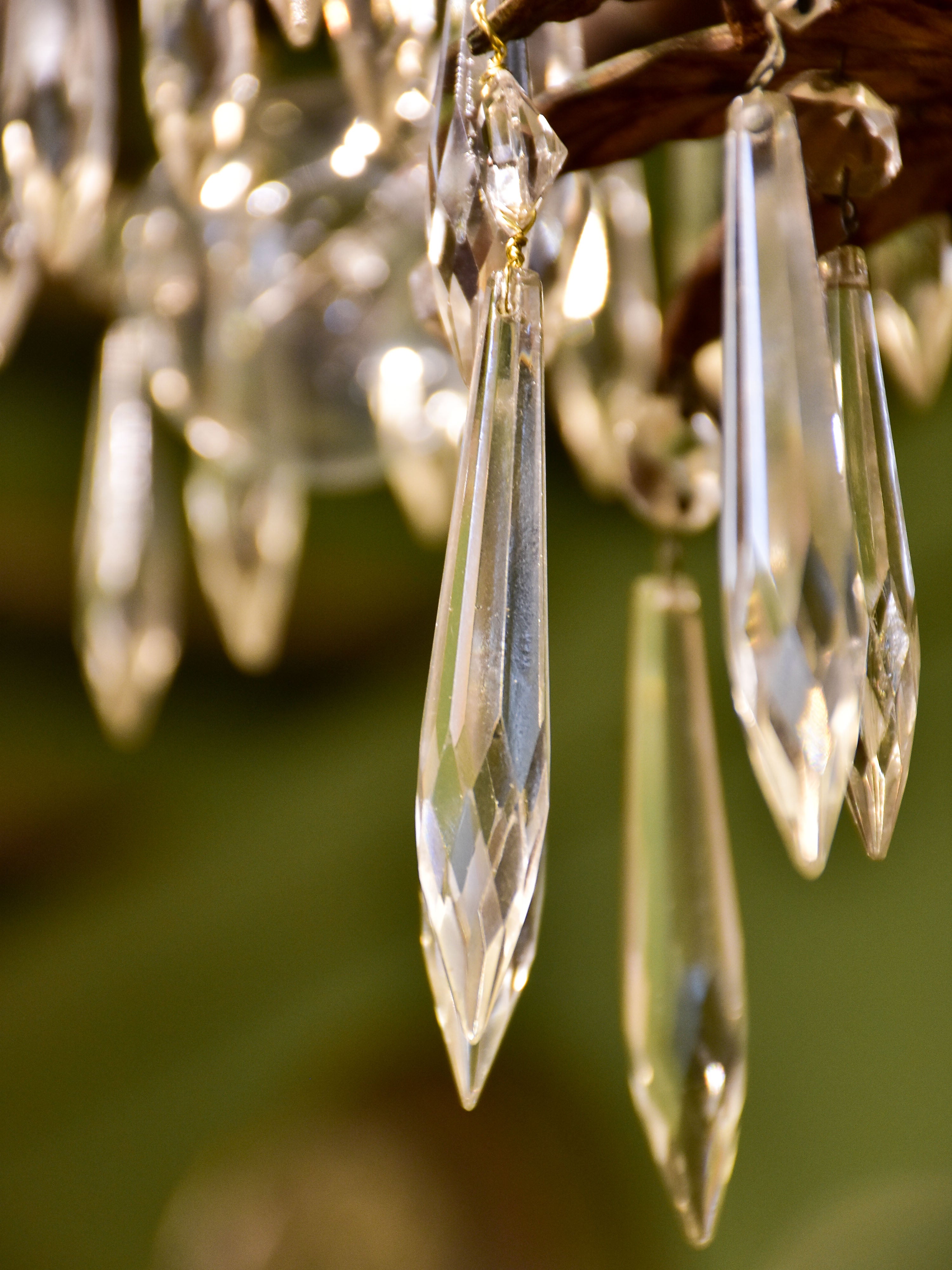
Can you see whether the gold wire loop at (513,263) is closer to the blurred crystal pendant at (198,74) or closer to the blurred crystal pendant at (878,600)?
the blurred crystal pendant at (878,600)

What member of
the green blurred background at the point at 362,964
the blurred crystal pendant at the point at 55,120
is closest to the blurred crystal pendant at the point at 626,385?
the blurred crystal pendant at the point at 55,120

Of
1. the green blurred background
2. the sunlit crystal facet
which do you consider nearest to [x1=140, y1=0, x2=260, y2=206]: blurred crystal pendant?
the sunlit crystal facet

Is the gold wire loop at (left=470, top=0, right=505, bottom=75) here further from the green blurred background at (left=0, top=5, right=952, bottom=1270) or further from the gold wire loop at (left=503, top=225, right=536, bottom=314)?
the green blurred background at (left=0, top=5, right=952, bottom=1270)

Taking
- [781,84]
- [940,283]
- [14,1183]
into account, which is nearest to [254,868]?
[14,1183]

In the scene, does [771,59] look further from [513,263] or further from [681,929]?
[681,929]

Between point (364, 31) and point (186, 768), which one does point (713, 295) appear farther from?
point (186, 768)

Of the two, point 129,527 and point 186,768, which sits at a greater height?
point 129,527
